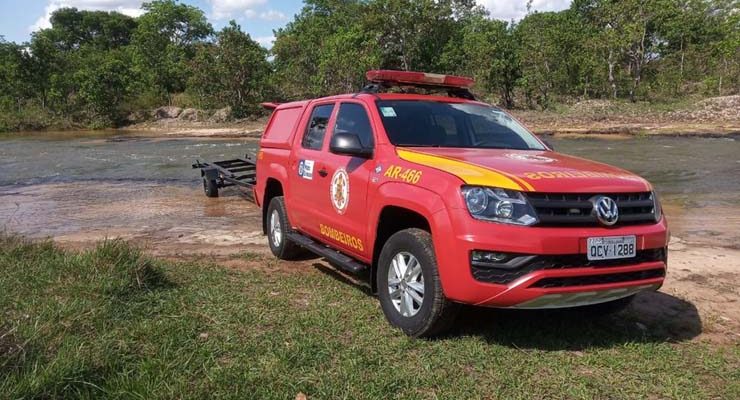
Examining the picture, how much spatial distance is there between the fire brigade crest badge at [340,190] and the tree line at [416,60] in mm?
36183

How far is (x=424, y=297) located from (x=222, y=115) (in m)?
43.9

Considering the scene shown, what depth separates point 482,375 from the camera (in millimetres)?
3668

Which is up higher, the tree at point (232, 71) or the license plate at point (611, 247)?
the tree at point (232, 71)

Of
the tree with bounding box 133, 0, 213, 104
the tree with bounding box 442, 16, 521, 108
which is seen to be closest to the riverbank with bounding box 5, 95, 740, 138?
the tree with bounding box 442, 16, 521, 108

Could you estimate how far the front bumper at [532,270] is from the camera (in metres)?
3.65

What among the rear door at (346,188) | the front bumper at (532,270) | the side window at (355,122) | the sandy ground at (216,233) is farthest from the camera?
the side window at (355,122)

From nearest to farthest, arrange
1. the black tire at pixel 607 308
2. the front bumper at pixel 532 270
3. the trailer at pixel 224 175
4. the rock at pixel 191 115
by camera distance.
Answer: the front bumper at pixel 532 270
the black tire at pixel 607 308
the trailer at pixel 224 175
the rock at pixel 191 115

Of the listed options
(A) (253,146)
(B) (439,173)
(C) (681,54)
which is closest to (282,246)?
(B) (439,173)

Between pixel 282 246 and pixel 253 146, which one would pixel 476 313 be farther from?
pixel 253 146

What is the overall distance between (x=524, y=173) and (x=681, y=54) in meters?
46.5

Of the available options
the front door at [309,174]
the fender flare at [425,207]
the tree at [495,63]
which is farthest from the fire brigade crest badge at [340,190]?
the tree at [495,63]

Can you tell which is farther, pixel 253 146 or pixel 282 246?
pixel 253 146

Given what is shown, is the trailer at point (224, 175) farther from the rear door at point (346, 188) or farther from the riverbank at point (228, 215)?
the rear door at point (346, 188)

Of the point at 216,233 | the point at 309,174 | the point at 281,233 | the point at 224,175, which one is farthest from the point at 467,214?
the point at 224,175
